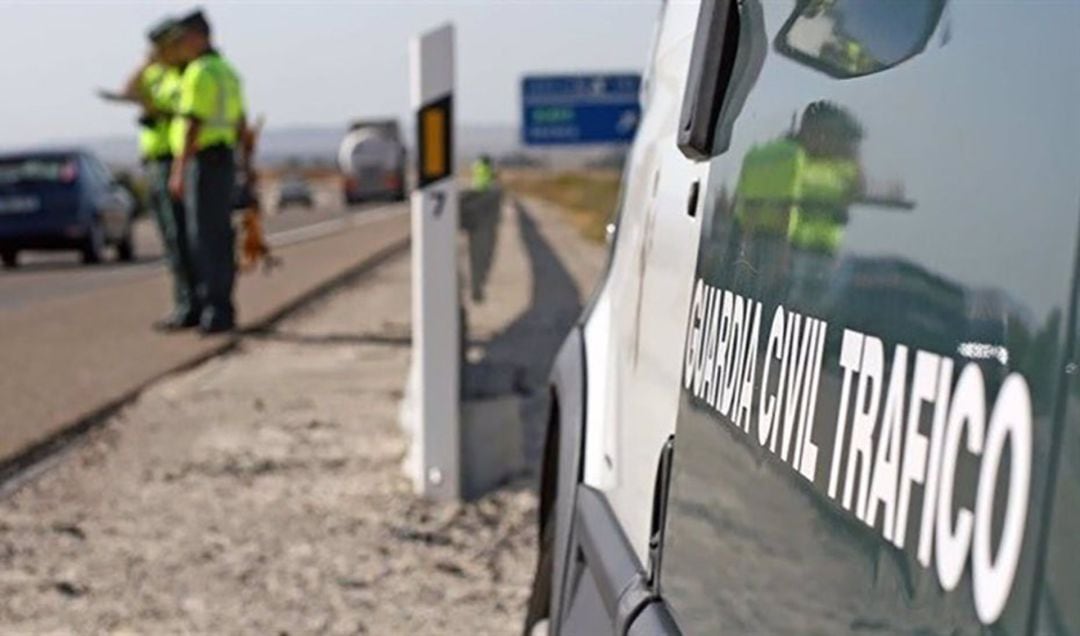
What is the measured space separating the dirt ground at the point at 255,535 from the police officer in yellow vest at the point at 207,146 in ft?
10.2

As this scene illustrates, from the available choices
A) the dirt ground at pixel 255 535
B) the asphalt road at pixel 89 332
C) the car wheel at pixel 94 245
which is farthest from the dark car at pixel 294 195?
the dirt ground at pixel 255 535

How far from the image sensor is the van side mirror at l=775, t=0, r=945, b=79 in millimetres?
2018

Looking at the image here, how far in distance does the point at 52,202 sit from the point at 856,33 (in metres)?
27.9

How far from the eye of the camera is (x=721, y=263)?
9.15 feet

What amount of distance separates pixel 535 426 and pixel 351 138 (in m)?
68.3

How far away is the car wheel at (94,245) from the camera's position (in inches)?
1169

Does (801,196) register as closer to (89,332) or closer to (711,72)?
(711,72)

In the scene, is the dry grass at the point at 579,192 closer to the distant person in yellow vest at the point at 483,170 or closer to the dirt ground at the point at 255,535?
the distant person in yellow vest at the point at 483,170

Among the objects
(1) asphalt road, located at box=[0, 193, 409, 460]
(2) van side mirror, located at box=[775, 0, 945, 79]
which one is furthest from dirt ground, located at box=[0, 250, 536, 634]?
(2) van side mirror, located at box=[775, 0, 945, 79]

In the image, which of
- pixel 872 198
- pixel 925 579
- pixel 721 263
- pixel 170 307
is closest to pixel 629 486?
pixel 721 263

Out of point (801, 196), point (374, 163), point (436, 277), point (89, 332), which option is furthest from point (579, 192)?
point (801, 196)

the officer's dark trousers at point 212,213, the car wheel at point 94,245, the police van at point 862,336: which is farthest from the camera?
the car wheel at point 94,245

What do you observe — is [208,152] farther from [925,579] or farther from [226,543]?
[925,579]

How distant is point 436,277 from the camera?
770 centimetres
